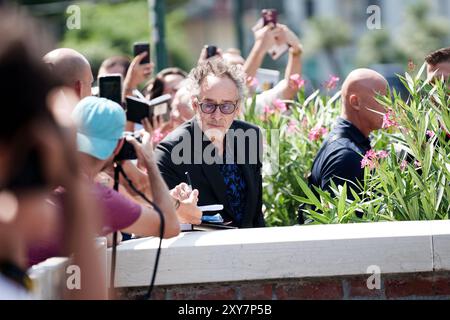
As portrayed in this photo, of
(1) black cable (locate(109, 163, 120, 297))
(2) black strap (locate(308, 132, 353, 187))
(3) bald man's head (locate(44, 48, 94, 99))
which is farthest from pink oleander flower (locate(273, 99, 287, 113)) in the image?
(1) black cable (locate(109, 163, 120, 297))

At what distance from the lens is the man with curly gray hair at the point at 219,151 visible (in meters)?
5.82

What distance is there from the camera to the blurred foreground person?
2.38 meters

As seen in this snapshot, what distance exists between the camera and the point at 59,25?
169 ft

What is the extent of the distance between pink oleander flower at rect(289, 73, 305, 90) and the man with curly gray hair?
4.82 feet

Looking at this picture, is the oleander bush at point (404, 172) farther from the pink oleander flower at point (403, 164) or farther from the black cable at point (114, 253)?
the black cable at point (114, 253)

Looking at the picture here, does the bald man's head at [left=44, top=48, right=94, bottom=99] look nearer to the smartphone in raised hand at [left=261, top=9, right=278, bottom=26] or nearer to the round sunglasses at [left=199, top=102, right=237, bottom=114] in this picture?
the round sunglasses at [left=199, top=102, right=237, bottom=114]

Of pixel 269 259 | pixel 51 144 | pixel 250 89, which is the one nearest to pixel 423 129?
pixel 269 259

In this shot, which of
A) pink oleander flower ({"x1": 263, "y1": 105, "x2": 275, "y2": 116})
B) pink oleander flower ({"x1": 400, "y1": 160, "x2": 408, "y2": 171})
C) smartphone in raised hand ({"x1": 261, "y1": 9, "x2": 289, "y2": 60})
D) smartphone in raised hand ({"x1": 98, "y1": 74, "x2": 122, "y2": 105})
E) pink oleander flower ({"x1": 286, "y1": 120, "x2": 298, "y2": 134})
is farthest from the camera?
smartphone in raised hand ({"x1": 261, "y1": 9, "x2": 289, "y2": 60})

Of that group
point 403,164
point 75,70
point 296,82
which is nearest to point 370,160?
point 403,164

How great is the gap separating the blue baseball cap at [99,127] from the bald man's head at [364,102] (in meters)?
2.81

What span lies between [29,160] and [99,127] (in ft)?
4.94

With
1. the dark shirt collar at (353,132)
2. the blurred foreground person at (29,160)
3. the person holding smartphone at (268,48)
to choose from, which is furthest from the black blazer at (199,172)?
the blurred foreground person at (29,160)

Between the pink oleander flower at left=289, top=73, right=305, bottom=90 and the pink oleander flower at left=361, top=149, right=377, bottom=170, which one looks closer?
the pink oleander flower at left=361, top=149, right=377, bottom=170
